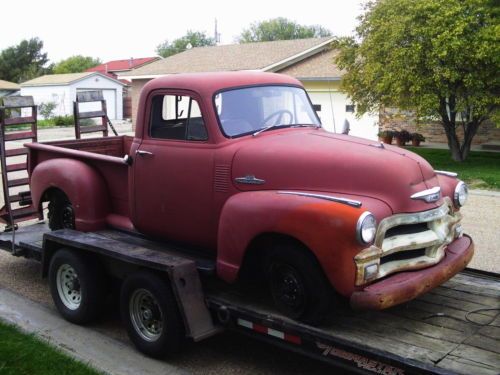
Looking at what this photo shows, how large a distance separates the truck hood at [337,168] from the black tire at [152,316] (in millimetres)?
1016

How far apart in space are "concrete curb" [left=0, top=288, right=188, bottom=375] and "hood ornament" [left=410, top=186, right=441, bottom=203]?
2.20 metres

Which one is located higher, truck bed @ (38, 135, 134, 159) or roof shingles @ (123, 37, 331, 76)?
roof shingles @ (123, 37, 331, 76)

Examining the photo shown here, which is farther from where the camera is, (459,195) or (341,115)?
(341,115)

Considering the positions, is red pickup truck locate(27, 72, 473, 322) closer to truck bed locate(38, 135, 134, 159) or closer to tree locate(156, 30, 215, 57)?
truck bed locate(38, 135, 134, 159)

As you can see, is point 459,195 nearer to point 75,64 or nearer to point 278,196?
point 278,196

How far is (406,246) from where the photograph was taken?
4258mm

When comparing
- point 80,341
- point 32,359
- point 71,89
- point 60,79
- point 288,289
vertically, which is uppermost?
point 60,79

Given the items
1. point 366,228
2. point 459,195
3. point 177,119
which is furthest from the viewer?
point 177,119

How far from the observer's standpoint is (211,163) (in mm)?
4988

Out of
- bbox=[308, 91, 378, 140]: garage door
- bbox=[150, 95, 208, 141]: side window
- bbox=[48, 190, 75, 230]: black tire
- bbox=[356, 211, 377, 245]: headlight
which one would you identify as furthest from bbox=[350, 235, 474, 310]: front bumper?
A: bbox=[308, 91, 378, 140]: garage door

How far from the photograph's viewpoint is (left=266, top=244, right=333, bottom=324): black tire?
4.16 meters

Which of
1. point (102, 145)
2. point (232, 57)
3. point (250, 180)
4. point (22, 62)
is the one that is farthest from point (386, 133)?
point (22, 62)

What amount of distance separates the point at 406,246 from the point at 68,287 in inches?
127

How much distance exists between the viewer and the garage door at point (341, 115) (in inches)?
908
